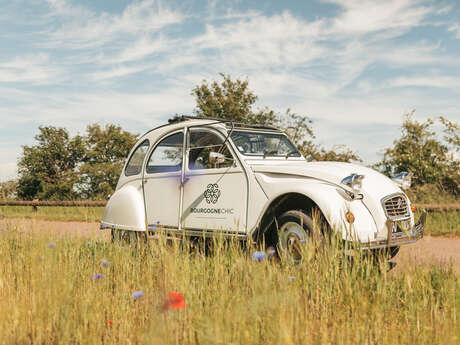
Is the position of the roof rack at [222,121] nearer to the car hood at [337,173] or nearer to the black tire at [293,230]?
the car hood at [337,173]

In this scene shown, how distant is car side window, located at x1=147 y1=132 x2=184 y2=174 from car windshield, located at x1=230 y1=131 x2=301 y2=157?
1.01m

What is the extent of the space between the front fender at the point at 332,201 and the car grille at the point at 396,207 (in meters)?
0.30

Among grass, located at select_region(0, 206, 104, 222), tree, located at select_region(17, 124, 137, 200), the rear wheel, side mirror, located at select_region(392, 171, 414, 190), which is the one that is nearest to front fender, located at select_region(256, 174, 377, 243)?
side mirror, located at select_region(392, 171, 414, 190)

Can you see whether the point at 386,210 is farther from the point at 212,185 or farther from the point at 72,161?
the point at 72,161

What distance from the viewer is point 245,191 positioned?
5.00m

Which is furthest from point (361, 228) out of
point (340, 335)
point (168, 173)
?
point (168, 173)

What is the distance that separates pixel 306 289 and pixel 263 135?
3.49m

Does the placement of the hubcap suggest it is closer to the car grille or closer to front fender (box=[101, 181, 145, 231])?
the car grille

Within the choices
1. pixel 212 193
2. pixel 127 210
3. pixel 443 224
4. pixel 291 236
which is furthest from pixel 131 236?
pixel 443 224

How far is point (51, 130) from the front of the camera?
56156 mm

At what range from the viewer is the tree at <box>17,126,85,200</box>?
48.8 meters

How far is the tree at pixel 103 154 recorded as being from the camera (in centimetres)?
4947

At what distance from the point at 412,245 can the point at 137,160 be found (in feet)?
15.3

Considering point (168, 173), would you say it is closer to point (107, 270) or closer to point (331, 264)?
point (107, 270)
